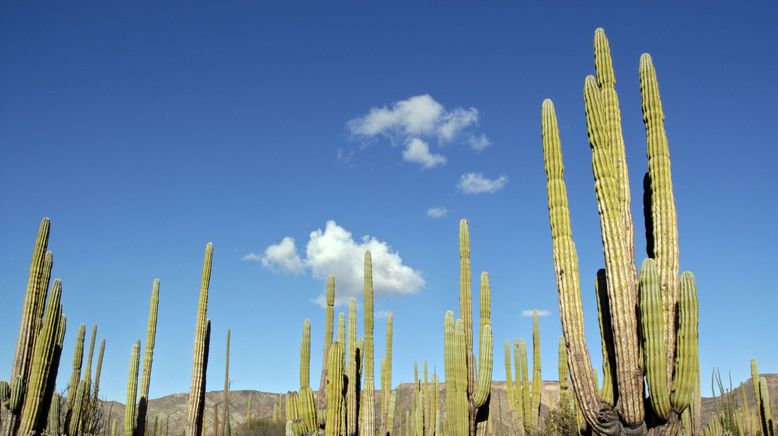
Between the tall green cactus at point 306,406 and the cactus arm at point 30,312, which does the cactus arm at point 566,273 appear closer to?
the tall green cactus at point 306,406

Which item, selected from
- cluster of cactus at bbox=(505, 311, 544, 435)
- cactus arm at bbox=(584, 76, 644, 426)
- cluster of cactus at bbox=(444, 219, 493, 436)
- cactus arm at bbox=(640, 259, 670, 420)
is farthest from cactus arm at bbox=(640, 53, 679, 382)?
cluster of cactus at bbox=(505, 311, 544, 435)

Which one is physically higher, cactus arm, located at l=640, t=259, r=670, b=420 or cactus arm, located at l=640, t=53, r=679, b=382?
cactus arm, located at l=640, t=53, r=679, b=382

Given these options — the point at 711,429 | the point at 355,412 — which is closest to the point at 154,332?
the point at 355,412

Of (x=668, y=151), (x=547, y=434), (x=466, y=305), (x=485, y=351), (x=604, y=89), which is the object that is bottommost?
(x=547, y=434)

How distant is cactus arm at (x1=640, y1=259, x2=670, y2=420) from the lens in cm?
675

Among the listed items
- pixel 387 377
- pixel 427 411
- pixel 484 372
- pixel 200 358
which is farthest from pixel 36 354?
pixel 427 411

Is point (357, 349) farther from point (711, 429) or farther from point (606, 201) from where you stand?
point (711, 429)

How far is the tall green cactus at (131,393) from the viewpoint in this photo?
16.2 metres

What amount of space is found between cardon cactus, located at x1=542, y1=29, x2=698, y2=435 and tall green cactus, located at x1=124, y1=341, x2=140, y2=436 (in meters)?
12.2

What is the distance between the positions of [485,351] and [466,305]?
3.75ft

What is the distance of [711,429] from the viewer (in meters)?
20.0

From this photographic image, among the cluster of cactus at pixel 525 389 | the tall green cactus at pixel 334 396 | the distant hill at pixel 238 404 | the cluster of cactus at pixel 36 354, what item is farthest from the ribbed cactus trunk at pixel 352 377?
the distant hill at pixel 238 404

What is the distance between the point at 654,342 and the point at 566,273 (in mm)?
1366

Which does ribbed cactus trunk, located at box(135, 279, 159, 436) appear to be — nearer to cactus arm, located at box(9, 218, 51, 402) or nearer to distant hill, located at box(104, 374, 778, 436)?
cactus arm, located at box(9, 218, 51, 402)
